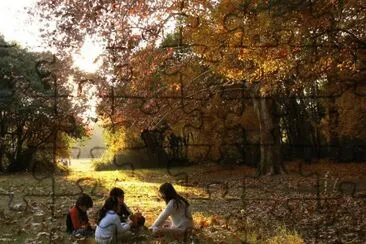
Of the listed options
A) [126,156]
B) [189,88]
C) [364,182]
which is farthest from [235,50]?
[126,156]

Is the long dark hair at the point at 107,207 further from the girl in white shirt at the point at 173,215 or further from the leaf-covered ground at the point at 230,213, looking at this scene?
the girl in white shirt at the point at 173,215

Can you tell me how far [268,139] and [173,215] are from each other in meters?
18.3

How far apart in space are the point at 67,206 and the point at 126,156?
80.0 ft

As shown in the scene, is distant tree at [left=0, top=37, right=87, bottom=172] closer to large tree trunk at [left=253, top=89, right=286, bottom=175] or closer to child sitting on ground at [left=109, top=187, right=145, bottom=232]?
large tree trunk at [left=253, top=89, right=286, bottom=175]

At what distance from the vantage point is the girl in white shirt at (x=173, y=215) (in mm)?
8969

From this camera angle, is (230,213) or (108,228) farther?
(230,213)

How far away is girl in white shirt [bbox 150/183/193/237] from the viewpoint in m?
8.97

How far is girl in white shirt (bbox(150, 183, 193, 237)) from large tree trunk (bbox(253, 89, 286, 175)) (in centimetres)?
1673

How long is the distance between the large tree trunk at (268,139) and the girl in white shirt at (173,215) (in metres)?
16.7

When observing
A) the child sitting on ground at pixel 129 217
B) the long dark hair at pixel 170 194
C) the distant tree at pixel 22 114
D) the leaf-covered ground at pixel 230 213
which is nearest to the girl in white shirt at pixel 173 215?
the long dark hair at pixel 170 194

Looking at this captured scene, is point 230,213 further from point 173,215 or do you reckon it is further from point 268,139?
point 268,139

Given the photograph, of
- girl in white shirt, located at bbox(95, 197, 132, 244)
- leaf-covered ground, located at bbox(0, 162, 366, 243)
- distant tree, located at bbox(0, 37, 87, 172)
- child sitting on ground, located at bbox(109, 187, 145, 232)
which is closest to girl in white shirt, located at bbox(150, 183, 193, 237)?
leaf-covered ground, located at bbox(0, 162, 366, 243)

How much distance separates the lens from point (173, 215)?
9.11 m

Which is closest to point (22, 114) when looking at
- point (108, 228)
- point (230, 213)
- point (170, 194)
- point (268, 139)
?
point (268, 139)
